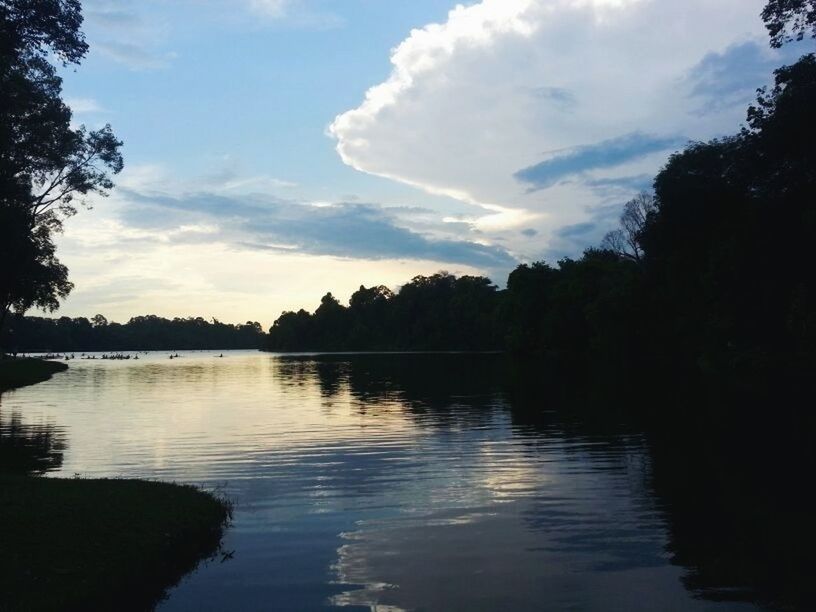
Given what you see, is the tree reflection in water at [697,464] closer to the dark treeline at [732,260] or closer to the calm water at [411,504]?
the calm water at [411,504]

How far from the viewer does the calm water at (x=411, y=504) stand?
11961mm

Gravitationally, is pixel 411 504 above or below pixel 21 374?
below

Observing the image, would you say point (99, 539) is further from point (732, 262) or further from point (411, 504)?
point (732, 262)

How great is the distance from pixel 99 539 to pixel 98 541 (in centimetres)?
10

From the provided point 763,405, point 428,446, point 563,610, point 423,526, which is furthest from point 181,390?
point 563,610

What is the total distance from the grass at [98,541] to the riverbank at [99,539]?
1cm

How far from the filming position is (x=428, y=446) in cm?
2803

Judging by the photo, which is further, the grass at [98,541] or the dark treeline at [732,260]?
the dark treeline at [732,260]

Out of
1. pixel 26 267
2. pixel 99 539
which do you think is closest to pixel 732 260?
pixel 99 539

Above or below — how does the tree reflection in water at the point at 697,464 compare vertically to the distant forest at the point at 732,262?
below

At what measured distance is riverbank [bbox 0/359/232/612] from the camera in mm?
10656

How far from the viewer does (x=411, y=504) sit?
18312 millimetres

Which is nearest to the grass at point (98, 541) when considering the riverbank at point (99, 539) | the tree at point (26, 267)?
the riverbank at point (99, 539)

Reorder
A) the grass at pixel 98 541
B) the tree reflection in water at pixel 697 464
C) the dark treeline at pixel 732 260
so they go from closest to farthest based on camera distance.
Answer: the grass at pixel 98 541, the tree reflection in water at pixel 697 464, the dark treeline at pixel 732 260
